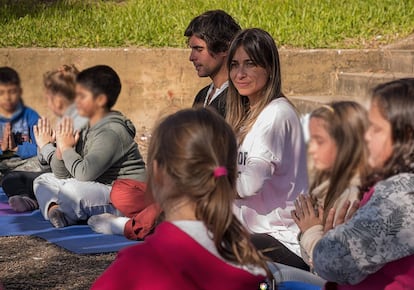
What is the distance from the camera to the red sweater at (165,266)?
2311 mm

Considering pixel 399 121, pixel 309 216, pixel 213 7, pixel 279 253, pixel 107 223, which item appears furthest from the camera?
pixel 213 7

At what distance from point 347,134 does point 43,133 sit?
12.1 feet

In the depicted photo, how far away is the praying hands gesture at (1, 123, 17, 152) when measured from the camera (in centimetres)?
726

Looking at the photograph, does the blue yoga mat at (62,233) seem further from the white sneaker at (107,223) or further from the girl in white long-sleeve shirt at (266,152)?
the girl in white long-sleeve shirt at (266,152)

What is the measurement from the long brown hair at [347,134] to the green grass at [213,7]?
6.42 metres

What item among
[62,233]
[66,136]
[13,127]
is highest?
[66,136]

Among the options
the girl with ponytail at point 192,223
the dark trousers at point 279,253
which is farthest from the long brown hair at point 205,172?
the dark trousers at point 279,253

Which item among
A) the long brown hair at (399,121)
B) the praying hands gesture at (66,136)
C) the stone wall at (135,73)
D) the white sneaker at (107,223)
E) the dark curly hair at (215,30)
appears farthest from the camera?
the stone wall at (135,73)

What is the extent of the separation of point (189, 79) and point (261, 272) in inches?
283

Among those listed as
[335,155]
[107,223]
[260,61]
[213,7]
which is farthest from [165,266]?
[213,7]

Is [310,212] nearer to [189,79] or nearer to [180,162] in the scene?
[180,162]

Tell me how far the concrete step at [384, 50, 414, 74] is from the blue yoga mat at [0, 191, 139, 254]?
4.23 metres

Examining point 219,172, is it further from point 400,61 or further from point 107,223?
point 400,61

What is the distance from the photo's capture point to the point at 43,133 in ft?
21.2
